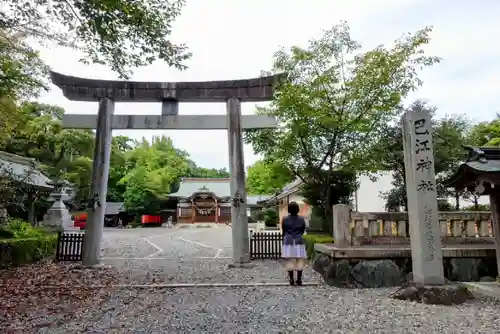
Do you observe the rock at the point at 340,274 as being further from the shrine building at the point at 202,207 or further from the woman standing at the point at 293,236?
the shrine building at the point at 202,207

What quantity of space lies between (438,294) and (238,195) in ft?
17.8

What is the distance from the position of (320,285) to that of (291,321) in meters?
2.60

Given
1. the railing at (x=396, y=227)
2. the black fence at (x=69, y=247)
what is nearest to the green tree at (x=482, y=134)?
the railing at (x=396, y=227)

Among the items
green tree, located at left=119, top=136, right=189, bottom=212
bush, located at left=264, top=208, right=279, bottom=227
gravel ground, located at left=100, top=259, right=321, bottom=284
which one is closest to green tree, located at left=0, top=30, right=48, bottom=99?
gravel ground, located at left=100, top=259, right=321, bottom=284

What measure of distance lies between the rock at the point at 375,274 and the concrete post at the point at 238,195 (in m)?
3.42

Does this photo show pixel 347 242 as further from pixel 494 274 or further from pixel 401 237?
pixel 494 274

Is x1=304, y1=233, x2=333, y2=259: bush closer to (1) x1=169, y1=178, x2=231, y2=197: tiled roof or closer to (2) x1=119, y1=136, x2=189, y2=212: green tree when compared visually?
(2) x1=119, y1=136, x2=189, y2=212: green tree

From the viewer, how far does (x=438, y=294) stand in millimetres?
5652

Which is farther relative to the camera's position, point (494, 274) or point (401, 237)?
point (401, 237)

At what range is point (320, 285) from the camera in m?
7.13

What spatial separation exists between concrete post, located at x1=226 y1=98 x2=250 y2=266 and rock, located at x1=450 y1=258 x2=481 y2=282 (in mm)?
5030

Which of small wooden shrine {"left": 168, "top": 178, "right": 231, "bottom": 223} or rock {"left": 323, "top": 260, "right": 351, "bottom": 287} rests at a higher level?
small wooden shrine {"left": 168, "top": 178, "right": 231, "bottom": 223}

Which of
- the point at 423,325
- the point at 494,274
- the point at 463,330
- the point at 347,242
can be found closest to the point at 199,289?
the point at 347,242

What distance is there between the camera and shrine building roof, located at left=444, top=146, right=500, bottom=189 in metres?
5.84
